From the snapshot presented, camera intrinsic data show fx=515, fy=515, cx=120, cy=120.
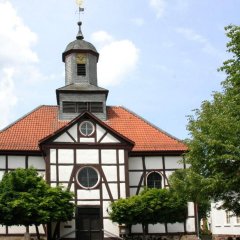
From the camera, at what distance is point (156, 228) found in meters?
32.5

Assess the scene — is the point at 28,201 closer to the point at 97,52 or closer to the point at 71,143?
the point at 71,143

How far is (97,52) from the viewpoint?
123 ft

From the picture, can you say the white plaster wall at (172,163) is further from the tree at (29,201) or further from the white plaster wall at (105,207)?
the tree at (29,201)

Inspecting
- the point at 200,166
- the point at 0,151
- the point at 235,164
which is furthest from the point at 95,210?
the point at 235,164

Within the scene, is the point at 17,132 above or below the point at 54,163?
above

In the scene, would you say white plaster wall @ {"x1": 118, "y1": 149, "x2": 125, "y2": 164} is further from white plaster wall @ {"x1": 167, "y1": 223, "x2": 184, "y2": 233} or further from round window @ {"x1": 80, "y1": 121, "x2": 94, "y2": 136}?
white plaster wall @ {"x1": 167, "y1": 223, "x2": 184, "y2": 233}

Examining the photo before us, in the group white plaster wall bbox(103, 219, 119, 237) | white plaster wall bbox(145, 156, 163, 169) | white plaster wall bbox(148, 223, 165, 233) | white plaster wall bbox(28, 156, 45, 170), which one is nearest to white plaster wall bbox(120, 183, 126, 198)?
white plaster wall bbox(103, 219, 119, 237)

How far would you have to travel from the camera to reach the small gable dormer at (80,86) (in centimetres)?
3522

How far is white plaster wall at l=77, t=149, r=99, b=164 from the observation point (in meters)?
31.6

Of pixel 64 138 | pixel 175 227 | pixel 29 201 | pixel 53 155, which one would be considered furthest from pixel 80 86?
pixel 175 227

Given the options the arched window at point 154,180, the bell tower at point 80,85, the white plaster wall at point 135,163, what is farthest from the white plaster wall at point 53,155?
the arched window at point 154,180

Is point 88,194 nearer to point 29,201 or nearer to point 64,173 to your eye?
point 64,173

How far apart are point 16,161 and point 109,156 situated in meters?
5.90

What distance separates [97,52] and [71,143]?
349 inches
